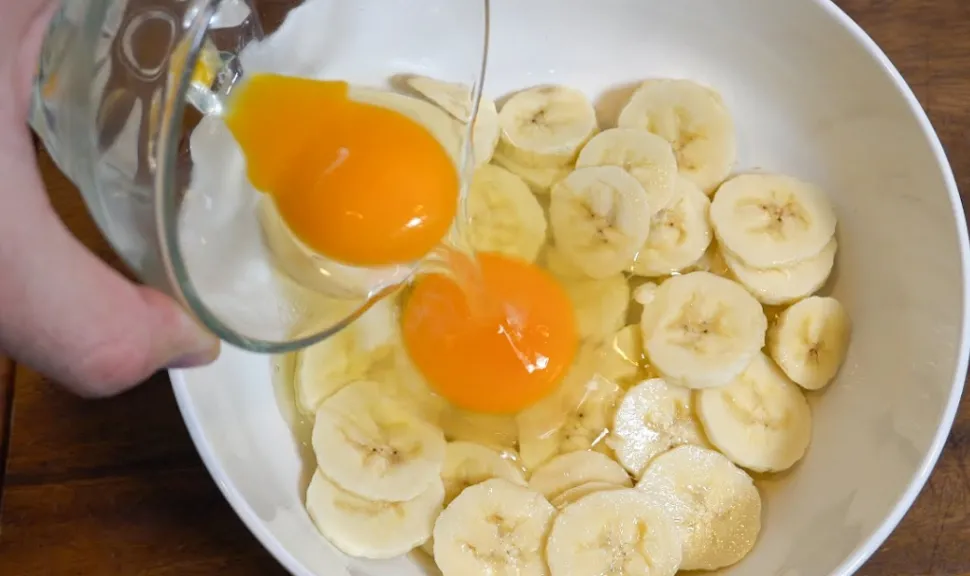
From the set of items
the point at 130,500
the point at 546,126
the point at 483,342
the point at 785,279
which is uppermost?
the point at 546,126

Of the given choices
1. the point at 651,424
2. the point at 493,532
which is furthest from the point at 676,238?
the point at 493,532

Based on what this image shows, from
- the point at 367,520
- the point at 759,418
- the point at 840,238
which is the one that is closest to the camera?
the point at 367,520

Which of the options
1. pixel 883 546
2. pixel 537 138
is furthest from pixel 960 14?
pixel 883 546

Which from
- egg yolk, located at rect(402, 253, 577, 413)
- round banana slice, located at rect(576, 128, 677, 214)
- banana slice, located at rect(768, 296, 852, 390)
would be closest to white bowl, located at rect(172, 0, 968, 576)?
banana slice, located at rect(768, 296, 852, 390)

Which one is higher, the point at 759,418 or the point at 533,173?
the point at 533,173

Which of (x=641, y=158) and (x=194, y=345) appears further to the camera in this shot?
(x=641, y=158)

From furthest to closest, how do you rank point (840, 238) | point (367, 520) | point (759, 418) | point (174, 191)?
1. point (840, 238)
2. point (759, 418)
3. point (367, 520)
4. point (174, 191)

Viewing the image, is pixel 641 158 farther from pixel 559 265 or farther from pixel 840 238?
pixel 840 238

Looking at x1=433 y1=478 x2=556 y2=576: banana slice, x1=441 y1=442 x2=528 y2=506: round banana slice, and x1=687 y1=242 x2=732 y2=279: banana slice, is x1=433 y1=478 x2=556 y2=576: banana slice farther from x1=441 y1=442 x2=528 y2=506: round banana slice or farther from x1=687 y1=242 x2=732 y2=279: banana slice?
x1=687 y1=242 x2=732 y2=279: banana slice
